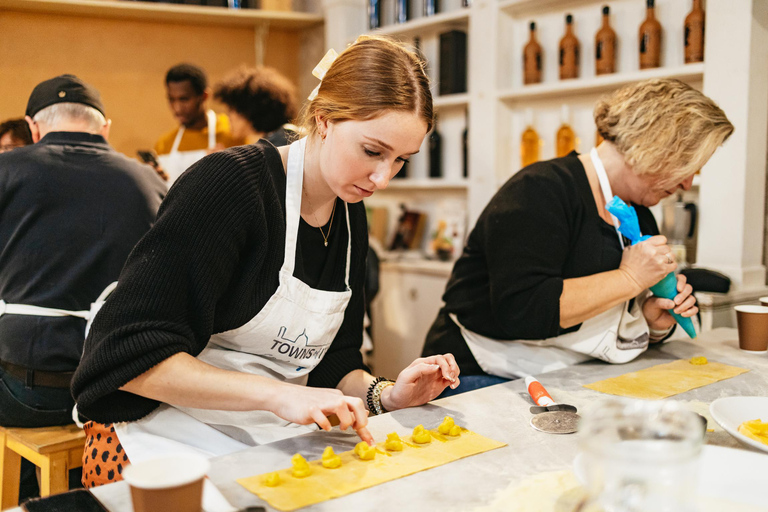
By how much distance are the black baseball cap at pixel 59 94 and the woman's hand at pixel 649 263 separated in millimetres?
1700

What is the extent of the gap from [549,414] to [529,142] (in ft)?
7.04

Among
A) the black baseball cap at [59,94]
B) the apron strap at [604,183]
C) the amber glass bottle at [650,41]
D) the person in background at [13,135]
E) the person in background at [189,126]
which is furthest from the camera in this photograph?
the person in background at [189,126]

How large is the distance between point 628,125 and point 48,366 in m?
1.74

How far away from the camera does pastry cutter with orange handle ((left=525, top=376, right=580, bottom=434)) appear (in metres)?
1.11

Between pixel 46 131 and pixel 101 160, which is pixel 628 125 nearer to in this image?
pixel 101 160

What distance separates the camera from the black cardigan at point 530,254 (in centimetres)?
157

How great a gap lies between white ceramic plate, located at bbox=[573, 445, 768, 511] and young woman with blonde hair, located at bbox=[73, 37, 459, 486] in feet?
1.56

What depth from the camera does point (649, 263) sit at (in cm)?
157

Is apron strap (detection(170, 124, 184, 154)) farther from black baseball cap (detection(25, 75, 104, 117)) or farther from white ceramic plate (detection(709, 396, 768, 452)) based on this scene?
white ceramic plate (detection(709, 396, 768, 452))

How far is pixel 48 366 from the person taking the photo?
190cm

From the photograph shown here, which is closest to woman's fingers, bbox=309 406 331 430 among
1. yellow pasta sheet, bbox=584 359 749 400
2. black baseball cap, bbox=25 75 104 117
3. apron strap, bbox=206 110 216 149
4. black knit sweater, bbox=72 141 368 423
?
black knit sweater, bbox=72 141 368 423

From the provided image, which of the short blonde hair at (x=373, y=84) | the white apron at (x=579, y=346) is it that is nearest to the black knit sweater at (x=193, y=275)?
the short blonde hair at (x=373, y=84)

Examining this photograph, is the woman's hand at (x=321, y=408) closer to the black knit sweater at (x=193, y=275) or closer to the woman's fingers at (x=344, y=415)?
the woman's fingers at (x=344, y=415)

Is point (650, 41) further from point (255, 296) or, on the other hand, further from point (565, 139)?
point (255, 296)
